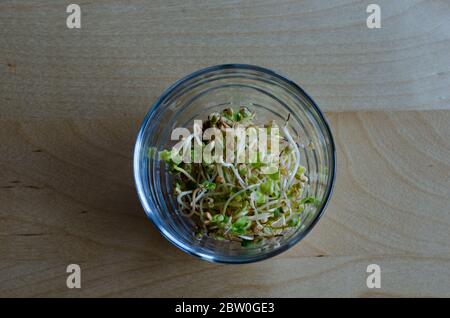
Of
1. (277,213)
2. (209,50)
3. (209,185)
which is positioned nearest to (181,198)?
(209,185)

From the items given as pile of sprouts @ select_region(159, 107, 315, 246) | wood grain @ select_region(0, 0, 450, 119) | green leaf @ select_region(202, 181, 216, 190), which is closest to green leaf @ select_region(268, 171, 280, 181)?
pile of sprouts @ select_region(159, 107, 315, 246)

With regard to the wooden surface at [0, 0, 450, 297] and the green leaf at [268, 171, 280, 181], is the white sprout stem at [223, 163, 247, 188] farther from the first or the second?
the wooden surface at [0, 0, 450, 297]

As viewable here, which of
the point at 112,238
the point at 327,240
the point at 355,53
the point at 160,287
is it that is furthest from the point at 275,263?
the point at 355,53

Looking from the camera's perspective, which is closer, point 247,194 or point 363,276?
point 247,194

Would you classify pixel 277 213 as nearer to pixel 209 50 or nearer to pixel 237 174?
pixel 237 174

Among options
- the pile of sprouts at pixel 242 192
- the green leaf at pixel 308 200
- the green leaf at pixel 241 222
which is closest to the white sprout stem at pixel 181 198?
the pile of sprouts at pixel 242 192

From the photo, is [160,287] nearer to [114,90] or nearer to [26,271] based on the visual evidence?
[26,271]
